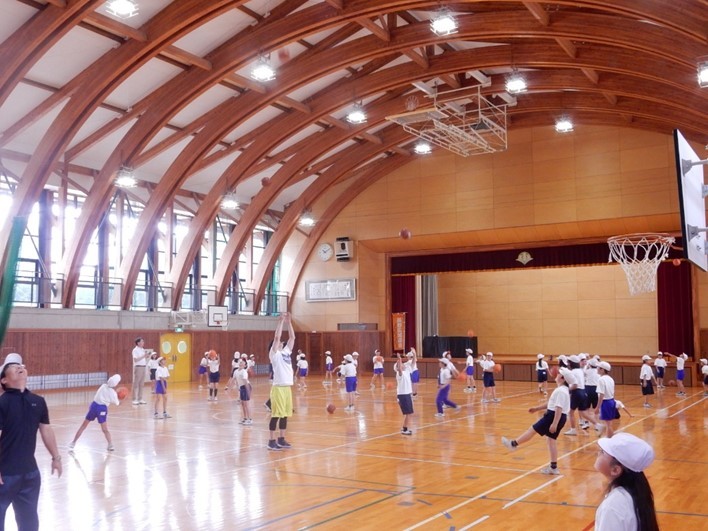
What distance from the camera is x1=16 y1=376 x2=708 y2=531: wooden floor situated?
25.4 feet

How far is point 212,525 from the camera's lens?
748 centimetres

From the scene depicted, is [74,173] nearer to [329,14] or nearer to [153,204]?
[153,204]

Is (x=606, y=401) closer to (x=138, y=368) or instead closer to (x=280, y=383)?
(x=280, y=383)

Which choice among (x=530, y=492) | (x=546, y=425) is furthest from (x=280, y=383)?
(x=530, y=492)

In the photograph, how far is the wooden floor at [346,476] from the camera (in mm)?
7750

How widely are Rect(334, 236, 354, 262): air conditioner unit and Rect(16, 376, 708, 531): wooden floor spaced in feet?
57.5

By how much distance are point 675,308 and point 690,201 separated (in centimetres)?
2546

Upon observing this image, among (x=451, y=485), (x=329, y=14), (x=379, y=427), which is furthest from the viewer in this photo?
(x=329, y=14)

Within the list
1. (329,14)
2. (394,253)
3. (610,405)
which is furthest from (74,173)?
(610,405)

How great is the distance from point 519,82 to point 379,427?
11.7m

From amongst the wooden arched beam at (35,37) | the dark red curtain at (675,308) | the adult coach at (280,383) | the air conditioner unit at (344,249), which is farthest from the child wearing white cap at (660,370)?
the wooden arched beam at (35,37)

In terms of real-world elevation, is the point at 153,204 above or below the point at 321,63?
below

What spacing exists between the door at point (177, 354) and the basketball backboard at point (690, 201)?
25.6 metres

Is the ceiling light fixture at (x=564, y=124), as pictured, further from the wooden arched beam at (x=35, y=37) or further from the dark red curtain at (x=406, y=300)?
the wooden arched beam at (x=35, y=37)
